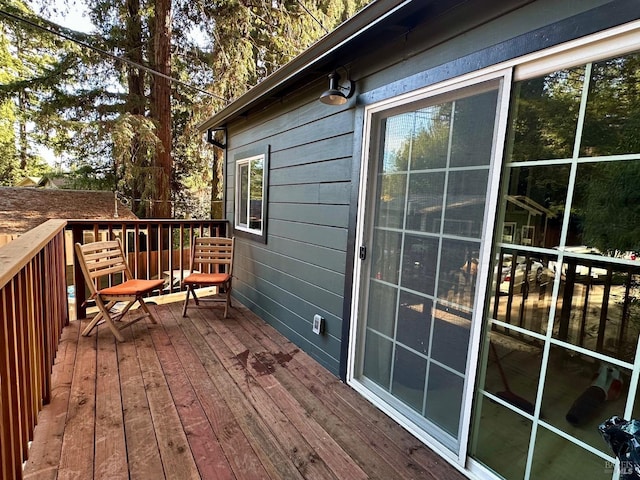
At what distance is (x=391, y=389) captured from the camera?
2084 millimetres

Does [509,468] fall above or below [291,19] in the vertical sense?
below

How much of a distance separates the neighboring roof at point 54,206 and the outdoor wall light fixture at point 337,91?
24.5ft

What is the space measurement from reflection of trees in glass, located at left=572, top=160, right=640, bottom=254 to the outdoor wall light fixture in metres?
1.45

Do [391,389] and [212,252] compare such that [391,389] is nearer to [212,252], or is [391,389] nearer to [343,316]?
[343,316]

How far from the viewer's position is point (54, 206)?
8516mm

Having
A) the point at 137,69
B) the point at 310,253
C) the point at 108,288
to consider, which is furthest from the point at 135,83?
the point at 310,253

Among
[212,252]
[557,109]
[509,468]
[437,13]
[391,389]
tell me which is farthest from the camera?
[212,252]

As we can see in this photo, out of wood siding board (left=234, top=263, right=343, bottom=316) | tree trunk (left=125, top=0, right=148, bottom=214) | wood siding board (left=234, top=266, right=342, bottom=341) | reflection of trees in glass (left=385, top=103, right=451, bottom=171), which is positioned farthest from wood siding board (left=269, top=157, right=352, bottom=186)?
tree trunk (left=125, top=0, right=148, bottom=214)

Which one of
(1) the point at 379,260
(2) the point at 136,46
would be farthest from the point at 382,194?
(2) the point at 136,46

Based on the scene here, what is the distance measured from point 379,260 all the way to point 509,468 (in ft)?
4.02

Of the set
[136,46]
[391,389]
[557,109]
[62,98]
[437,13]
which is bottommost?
[391,389]

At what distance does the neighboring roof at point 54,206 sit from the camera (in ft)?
26.8

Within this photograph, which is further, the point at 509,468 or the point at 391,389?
the point at 391,389

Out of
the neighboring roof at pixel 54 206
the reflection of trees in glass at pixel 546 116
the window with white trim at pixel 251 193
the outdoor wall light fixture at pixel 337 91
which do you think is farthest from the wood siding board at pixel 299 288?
the neighboring roof at pixel 54 206
